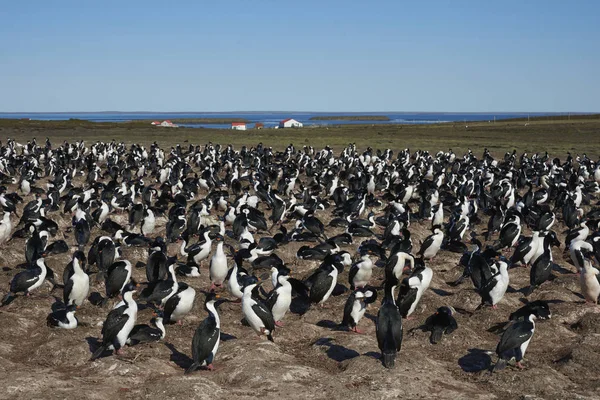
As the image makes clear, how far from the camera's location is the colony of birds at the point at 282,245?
1348cm

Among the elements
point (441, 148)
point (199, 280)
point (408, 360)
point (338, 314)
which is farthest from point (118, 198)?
point (441, 148)

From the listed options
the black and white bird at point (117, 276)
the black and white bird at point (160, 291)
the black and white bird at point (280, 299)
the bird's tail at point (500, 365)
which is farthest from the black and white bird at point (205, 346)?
the bird's tail at point (500, 365)

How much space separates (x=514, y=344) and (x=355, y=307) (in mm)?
3430

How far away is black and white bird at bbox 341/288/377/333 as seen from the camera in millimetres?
13789

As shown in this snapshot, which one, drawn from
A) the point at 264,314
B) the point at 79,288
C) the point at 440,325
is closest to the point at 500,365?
the point at 440,325

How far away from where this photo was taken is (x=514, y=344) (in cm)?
1177

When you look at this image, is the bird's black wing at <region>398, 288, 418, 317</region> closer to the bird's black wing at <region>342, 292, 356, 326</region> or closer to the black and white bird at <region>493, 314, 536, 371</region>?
the bird's black wing at <region>342, 292, 356, 326</region>

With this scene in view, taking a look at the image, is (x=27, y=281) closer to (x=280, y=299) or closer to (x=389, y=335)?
(x=280, y=299)

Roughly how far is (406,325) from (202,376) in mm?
5266

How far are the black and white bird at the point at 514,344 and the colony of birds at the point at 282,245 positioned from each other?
0.9 inches

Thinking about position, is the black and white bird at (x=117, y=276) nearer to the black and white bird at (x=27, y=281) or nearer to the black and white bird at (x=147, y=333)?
the black and white bird at (x=27, y=281)

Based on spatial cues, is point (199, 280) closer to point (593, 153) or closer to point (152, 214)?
point (152, 214)

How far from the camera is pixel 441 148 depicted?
6269cm

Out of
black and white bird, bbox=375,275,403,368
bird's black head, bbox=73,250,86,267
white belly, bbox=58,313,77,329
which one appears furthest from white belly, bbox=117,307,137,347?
black and white bird, bbox=375,275,403,368
